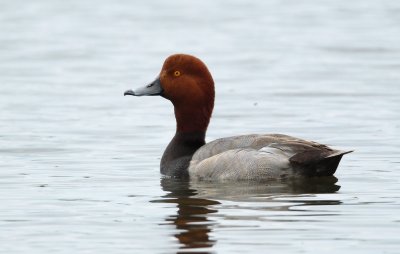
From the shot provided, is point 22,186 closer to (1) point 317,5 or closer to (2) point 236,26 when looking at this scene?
(2) point 236,26

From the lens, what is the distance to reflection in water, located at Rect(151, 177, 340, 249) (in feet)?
30.8

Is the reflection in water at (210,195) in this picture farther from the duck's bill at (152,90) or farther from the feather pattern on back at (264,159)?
the duck's bill at (152,90)

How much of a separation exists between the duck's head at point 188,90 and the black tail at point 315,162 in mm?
1334

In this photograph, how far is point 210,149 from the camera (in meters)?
11.7

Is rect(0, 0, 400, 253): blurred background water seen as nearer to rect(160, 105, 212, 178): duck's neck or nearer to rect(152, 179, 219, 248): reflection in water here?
rect(152, 179, 219, 248): reflection in water

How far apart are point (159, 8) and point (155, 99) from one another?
36.5 feet

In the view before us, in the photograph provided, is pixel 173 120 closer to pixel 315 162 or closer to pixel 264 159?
pixel 264 159

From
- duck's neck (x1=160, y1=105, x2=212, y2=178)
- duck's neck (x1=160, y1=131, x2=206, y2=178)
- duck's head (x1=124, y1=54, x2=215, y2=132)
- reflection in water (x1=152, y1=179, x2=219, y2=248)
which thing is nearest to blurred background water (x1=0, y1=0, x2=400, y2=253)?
reflection in water (x1=152, y1=179, x2=219, y2=248)

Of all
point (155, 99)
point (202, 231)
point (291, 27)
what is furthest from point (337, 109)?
point (291, 27)

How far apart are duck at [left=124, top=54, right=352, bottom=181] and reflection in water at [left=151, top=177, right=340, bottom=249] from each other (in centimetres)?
12

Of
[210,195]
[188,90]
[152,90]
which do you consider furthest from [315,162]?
[152,90]

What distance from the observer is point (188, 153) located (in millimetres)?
12094

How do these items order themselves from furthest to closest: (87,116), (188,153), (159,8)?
(159,8) < (87,116) < (188,153)

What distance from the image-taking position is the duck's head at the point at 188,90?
12125 millimetres
